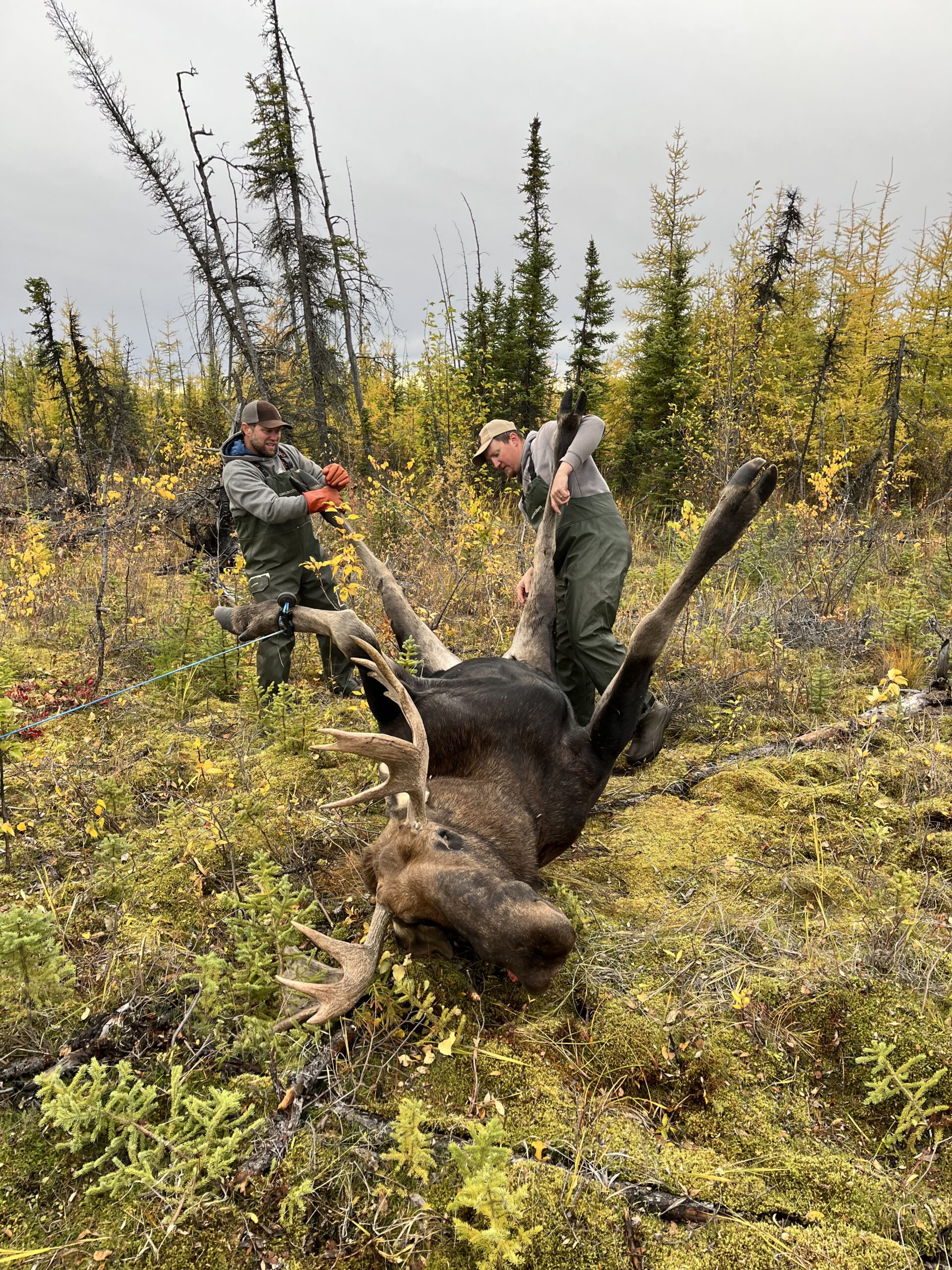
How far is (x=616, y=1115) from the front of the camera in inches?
73.8

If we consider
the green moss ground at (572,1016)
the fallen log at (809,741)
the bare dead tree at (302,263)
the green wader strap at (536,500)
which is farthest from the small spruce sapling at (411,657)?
the bare dead tree at (302,263)

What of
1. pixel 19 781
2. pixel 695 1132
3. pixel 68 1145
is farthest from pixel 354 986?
pixel 19 781

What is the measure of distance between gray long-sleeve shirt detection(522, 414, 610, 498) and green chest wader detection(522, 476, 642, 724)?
0.07 meters

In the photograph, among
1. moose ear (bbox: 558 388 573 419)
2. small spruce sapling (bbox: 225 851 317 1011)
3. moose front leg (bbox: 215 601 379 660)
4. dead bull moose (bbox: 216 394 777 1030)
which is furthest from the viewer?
moose ear (bbox: 558 388 573 419)

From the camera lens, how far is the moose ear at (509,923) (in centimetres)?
189

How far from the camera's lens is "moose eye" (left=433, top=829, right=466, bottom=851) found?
2277 millimetres

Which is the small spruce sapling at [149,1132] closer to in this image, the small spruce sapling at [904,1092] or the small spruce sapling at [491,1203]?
the small spruce sapling at [491,1203]

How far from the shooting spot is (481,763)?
9.61 ft

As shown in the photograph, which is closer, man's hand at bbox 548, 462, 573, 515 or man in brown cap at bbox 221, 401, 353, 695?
man's hand at bbox 548, 462, 573, 515

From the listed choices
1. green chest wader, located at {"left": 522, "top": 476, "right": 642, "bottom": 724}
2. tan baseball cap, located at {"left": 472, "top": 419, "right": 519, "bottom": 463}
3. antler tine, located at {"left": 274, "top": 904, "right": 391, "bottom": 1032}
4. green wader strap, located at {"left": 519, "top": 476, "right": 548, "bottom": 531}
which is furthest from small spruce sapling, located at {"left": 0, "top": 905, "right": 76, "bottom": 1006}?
tan baseball cap, located at {"left": 472, "top": 419, "right": 519, "bottom": 463}

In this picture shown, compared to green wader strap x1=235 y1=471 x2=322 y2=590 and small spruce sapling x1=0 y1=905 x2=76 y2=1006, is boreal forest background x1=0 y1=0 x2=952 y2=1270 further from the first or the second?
green wader strap x1=235 y1=471 x2=322 y2=590

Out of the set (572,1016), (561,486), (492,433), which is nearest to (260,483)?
(492,433)

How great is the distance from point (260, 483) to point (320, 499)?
0.75 metres

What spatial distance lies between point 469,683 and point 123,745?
263cm
